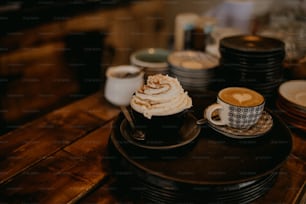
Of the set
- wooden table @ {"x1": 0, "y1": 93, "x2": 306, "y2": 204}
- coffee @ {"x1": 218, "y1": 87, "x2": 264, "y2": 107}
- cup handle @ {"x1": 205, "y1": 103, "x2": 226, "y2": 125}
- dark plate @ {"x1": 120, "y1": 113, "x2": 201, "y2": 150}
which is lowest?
wooden table @ {"x1": 0, "y1": 93, "x2": 306, "y2": 204}

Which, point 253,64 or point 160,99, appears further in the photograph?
point 253,64

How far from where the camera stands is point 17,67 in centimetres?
297

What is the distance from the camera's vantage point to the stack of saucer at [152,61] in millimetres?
1771

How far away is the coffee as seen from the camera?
1.27 m

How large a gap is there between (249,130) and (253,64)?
435 millimetres

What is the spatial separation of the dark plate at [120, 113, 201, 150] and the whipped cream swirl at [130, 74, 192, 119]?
0.29 ft

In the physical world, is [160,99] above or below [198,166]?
above

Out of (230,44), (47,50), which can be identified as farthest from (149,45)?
(230,44)

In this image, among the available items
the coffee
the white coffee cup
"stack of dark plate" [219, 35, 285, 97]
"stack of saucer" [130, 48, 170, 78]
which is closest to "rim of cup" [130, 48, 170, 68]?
"stack of saucer" [130, 48, 170, 78]

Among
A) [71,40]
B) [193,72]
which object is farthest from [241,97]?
[71,40]

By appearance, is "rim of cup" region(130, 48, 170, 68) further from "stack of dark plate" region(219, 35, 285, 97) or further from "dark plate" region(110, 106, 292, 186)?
"dark plate" region(110, 106, 292, 186)

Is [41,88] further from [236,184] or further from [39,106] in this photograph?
[236,184]

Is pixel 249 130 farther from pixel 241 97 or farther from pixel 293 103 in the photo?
pixel 293 103

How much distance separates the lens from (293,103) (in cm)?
144
